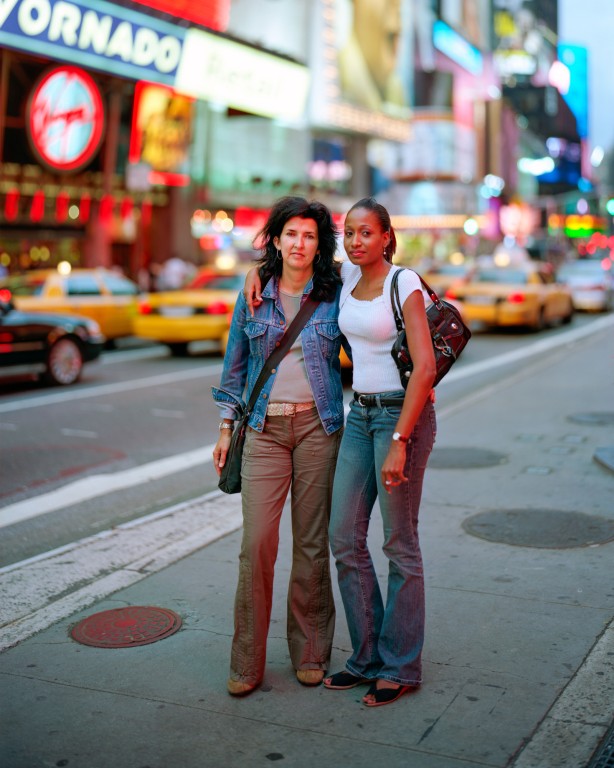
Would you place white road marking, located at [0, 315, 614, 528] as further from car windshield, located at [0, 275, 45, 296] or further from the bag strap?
car windshield, located at [0, 275, 45, 296]

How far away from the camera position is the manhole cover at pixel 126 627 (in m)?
4.56

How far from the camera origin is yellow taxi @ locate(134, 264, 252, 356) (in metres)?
17.5

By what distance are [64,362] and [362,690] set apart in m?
10.8

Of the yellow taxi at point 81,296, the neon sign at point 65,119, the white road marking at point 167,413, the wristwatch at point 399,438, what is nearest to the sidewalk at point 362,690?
the wristwatch at point 399,438

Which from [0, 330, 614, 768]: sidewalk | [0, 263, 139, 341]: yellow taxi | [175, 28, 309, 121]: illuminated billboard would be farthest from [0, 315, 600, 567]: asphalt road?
[175, 28, 309, 121]: illuminated billboard

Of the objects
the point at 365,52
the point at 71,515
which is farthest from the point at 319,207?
the point at 365,52

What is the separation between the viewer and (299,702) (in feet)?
12.9

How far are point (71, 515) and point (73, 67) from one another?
875 inches

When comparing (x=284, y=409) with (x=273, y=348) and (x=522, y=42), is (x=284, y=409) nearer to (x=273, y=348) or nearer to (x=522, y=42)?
(x=273, y=348)

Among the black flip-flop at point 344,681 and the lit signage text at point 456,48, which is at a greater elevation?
the lit signage text at point 456,48

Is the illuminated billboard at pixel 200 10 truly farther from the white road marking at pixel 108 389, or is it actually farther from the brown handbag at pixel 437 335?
the brown handbag at pixel 437 335

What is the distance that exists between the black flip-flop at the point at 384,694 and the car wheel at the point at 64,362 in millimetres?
10623

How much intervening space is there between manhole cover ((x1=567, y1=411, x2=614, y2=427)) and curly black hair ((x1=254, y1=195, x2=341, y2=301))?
6875 millimetres

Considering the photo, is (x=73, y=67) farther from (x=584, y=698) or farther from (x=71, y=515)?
(x=584, y=698)
